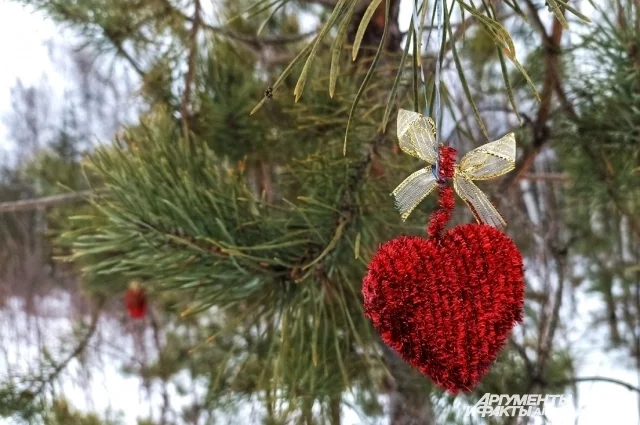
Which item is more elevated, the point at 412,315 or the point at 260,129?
the point at 260,129

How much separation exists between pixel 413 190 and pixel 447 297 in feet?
0.12

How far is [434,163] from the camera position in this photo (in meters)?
0.19

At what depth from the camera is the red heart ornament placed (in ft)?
0.60

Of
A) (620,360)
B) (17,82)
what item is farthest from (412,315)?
(17,82)

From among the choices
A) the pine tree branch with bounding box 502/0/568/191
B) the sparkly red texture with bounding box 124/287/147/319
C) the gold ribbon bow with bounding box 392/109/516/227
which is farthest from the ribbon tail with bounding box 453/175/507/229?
the sparkly red texture with bounding box 124/287/147/319

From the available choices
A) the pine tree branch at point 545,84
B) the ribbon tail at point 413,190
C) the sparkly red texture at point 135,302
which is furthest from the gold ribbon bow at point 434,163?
the sparkly red texture at point 135,302

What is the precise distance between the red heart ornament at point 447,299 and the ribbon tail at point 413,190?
0.4 inches

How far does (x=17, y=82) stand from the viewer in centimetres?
114

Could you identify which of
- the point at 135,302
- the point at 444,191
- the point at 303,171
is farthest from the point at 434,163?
the point at 135,302

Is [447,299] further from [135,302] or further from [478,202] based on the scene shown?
[135,302]

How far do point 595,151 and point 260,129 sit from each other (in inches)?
10.0

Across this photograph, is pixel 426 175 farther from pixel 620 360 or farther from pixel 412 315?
pixel 620 360

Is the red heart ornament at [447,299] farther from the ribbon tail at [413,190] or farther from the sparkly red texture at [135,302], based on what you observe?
the sparkly red texture at [135,302]

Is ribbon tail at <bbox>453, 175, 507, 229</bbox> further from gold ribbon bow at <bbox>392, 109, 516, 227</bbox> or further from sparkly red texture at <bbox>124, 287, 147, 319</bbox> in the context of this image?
sparkly red texture at <bbox>124, 287, 147, 319</bbox>
